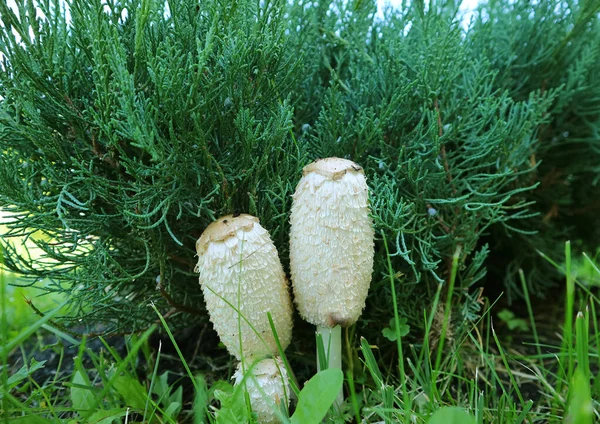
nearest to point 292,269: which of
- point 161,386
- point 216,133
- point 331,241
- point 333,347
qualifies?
point 331,241

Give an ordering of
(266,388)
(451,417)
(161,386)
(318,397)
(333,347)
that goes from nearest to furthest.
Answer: (451,417) → (318,397) → (266,388) → (333,347) → (161,386)

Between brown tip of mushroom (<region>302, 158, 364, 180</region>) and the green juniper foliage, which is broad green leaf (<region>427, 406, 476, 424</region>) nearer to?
the green juniper foliage

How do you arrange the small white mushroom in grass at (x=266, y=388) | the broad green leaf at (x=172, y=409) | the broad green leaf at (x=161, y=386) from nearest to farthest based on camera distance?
1. the small white mushroom in grass at (x=266, y=388)
2. the broad green leaf at (x=172, y=409)
3. the broad green leaf at (x=161, y=386)

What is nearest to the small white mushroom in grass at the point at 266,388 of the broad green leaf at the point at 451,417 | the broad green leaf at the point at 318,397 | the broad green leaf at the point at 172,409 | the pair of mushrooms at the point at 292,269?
the pair of mushrooms at the point at 292,269

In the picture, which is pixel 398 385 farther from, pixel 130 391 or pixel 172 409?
pixel 130 391

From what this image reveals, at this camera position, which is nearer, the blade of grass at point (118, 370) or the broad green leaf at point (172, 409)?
the blade of grass at point (118, 370)

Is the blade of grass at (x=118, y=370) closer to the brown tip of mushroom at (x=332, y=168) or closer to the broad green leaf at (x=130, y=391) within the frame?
the broad green leaf at (x=130, y=391)
